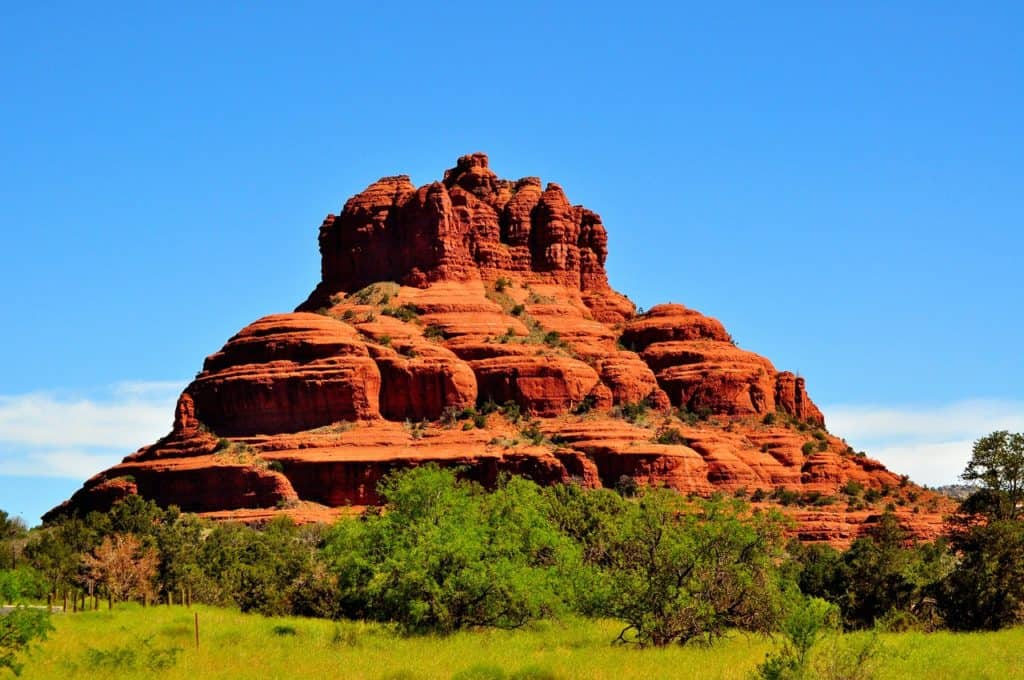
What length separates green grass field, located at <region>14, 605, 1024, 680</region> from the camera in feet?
125

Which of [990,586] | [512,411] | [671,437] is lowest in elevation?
[990,586]

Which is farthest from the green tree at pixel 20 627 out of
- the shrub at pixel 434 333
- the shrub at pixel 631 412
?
the shrub at pixel 434 333

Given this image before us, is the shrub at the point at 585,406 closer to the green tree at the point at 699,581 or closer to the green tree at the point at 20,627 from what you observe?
the green tree at the point at 699,581

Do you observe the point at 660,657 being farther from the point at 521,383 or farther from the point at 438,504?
the point at 521,383

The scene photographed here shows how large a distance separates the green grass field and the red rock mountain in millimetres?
48202

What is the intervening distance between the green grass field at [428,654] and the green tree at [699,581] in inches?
38.7

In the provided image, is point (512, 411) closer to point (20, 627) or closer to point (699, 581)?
point (699, 581)

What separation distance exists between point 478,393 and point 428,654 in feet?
225

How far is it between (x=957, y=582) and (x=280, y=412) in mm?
61777

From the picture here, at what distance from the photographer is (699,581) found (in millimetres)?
44781

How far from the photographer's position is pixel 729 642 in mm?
44750

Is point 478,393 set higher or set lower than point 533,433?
higher

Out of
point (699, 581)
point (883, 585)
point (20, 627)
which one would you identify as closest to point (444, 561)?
point (699, 581)

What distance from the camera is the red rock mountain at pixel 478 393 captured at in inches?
3927
